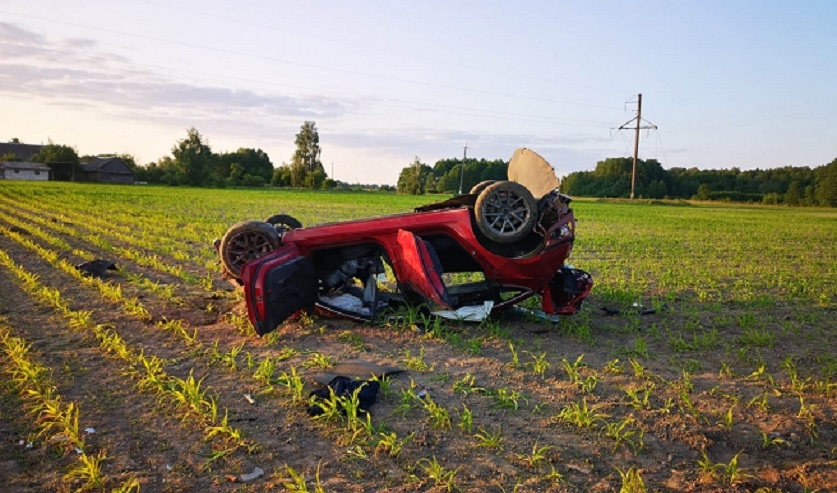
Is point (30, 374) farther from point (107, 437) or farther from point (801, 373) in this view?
point (801, 373)

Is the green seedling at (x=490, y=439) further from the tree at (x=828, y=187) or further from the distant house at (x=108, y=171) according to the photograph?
the distant house at (x=108, y=171)

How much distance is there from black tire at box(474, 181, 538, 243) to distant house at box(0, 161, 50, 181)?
91.5m

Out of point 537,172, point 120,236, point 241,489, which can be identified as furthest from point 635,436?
point 120,236

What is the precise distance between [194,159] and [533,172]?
291 feet

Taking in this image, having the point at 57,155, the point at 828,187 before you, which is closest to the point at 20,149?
the point at 57,155

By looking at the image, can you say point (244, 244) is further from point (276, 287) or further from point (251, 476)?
point (251, 476)

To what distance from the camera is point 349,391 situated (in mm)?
4121

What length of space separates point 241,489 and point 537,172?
460cm

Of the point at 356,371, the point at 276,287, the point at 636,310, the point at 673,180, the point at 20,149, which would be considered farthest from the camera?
the point at 20,149

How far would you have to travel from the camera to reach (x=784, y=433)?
375 cm

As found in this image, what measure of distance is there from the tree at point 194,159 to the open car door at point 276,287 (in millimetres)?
83153

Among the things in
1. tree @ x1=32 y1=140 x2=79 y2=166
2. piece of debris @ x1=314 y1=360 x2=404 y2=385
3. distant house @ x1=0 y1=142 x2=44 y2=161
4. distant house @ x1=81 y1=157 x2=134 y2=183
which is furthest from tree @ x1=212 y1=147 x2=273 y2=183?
piece of debris @ x1=314 y1=360 x2=404 y2=385

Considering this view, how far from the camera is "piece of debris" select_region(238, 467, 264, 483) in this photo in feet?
10.2

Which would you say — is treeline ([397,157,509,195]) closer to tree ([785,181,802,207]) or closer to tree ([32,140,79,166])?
tree ([785,181,802,207])
